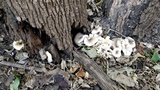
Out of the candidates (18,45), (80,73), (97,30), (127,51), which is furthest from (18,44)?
(127,51)

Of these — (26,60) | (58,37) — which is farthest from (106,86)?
(26,60)

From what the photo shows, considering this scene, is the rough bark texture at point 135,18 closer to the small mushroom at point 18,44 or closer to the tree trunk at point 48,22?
the tree trunk at point 48,22

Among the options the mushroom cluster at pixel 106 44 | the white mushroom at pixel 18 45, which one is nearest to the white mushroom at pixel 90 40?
the mushroom cluster at pixel 106 44

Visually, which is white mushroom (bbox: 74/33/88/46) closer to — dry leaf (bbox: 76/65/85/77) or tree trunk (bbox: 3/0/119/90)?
tree trunk (bbox: 3/0/119/90)

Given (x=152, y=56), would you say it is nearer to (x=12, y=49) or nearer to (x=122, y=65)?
(x=122, y=65)

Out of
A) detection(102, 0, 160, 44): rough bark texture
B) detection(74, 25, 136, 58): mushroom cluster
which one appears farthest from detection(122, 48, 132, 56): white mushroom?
detection(102, 0, 160, 44): rough bark texture

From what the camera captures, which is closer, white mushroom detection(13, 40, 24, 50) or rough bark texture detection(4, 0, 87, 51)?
rough bark texture detection(4, 0, 87, 51)
